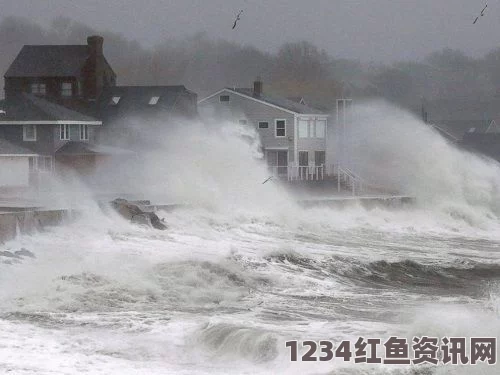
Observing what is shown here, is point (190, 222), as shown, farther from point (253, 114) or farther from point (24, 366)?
point (253, 114)

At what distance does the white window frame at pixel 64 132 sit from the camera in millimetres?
49000

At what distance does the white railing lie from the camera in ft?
169

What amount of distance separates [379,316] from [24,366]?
21.2 feet

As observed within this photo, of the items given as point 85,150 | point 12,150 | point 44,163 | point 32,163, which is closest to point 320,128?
point 85,150

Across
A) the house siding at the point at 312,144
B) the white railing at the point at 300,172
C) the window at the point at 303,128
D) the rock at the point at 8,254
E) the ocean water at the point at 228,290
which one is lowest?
the ocean water at the point at 228,290

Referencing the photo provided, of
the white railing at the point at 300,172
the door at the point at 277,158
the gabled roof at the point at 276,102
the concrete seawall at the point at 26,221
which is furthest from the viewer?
the gabled roof at the point at 276,102

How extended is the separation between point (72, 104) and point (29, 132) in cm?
720

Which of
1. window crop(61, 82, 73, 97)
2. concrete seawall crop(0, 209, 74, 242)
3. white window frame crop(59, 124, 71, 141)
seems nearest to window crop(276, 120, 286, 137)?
window crop(61, 82, 73, 97)

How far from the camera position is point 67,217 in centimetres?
2697

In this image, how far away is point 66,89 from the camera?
55750mm

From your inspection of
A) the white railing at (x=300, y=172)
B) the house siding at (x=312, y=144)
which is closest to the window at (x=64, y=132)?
the white railing at (x=300, y=172)

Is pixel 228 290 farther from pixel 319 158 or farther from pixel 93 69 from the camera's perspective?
pixel 93 69

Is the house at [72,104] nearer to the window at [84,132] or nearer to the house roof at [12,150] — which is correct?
the window at [84,132]

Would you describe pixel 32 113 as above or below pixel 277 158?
above
